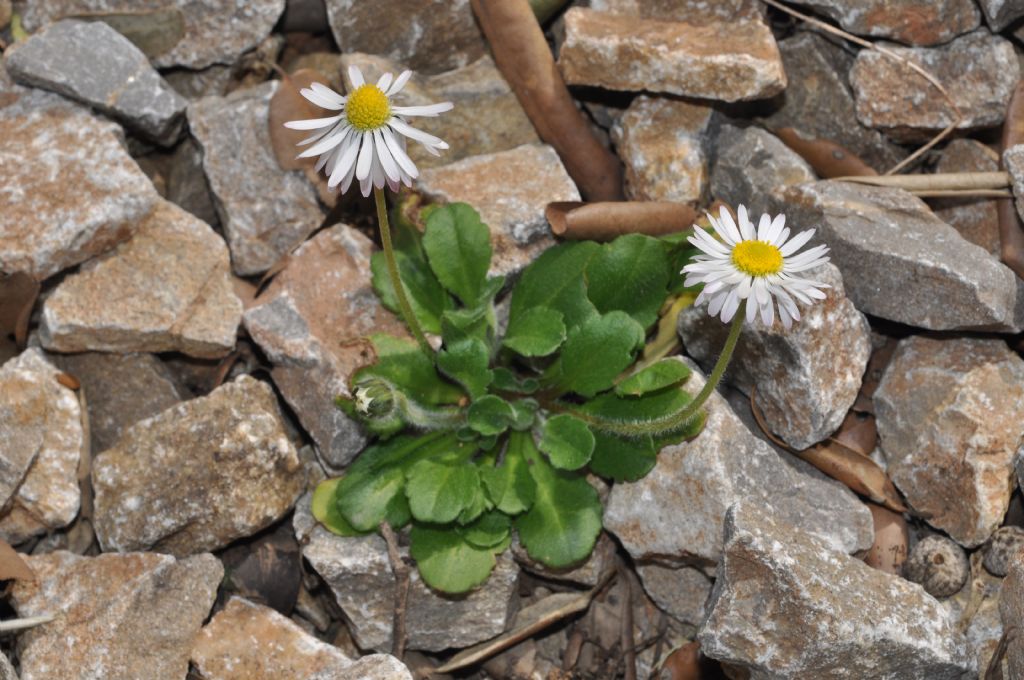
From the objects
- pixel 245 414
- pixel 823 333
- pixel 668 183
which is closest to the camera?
pixel 823 333

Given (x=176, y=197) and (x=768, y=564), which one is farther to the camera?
(x=176, y=197)

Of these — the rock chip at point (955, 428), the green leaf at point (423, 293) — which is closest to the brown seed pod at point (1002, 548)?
the rock chip at point (955, 428)

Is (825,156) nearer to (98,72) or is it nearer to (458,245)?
(458,245)

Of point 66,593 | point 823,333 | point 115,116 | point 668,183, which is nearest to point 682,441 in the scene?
point 823,333

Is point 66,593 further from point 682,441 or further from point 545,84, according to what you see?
point 545,84

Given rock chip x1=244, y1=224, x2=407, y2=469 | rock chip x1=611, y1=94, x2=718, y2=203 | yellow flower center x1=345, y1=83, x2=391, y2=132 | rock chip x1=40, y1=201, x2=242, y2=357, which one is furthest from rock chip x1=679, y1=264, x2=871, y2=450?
rock chip x1=40, y1=201, x2=242, y2=357

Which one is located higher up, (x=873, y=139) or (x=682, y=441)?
(x=873, y=139)

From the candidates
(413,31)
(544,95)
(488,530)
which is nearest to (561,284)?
(544,95)

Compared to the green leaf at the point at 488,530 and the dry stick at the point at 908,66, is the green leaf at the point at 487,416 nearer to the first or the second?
the green leaf at the point at 488,530
